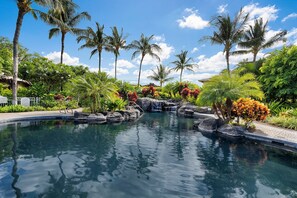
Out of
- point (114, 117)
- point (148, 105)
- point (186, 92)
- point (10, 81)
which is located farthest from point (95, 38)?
point (114, 117)

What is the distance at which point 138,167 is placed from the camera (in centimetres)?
508

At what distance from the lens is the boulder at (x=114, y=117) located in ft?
39.1

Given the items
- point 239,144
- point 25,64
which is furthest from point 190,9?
point 25,64

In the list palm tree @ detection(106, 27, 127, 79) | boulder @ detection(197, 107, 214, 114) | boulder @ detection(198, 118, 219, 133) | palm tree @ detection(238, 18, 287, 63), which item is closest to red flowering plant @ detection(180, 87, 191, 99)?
boulder @ detection(197, 107, 214, 114)

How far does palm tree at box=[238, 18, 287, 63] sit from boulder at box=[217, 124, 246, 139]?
18465 mm

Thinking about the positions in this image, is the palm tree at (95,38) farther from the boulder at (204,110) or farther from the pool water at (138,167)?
the pool water at (138,167)

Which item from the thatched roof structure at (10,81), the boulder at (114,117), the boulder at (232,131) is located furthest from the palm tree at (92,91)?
the thatched roof structure at (10,81)

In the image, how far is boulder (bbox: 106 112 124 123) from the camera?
39.1 ft

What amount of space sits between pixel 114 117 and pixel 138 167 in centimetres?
725

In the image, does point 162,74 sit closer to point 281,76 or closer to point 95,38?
point 95,38

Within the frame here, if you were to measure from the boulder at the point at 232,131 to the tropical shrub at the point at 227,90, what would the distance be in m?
0.80

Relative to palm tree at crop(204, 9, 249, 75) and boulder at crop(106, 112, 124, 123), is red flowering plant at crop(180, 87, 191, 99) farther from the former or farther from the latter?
boulder at crop(106, 112, 124, 123)

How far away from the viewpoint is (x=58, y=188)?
12.5 feet

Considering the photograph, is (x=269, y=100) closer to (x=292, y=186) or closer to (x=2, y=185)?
(x=292, y=186)
